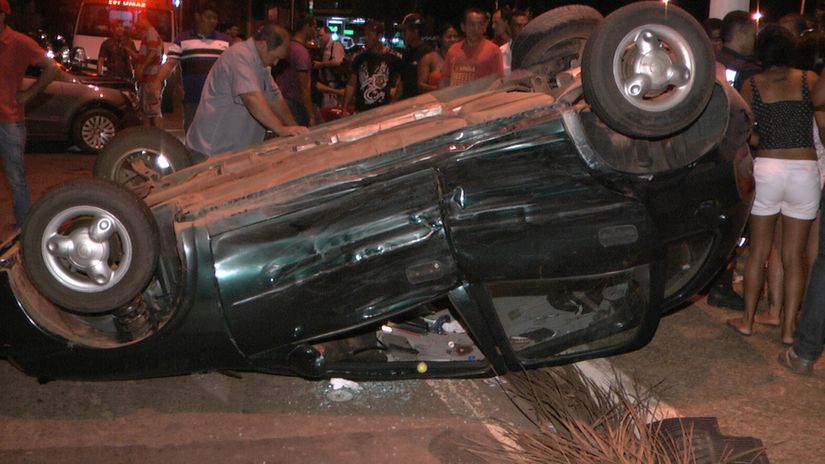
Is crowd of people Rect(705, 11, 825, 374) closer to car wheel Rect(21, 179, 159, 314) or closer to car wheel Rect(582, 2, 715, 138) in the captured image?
car wheel Rect(582, 2, 715, 138)

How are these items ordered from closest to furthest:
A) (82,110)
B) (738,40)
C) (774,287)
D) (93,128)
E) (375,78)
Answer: (774,287) → (738,40) → (375,78) → (82,110) → (93,128)

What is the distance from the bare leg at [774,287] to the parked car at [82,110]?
9.49 metres

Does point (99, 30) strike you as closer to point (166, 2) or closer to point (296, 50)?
point (166, 2)

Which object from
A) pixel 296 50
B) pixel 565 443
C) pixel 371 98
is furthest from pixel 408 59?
pixel 565 443

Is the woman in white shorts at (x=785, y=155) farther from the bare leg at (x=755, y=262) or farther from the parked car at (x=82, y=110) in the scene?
the parked car at (x=82, y=110)

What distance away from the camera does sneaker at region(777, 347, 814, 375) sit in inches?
190

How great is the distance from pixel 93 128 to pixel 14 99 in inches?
232

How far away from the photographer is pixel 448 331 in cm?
487

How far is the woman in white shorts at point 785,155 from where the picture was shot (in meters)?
5.11

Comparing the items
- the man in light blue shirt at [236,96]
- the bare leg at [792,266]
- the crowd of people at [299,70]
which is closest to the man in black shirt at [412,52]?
the crowd of people at [299,70]

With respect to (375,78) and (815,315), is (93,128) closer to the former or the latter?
(375,78)

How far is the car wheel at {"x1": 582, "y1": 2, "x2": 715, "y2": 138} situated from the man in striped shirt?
5.12m

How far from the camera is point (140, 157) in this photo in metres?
5.55

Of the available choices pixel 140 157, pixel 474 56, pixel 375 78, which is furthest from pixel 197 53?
pixel 140 157
